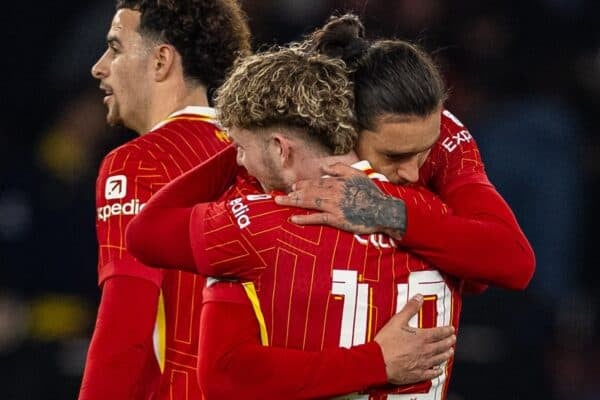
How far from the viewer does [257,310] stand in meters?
2.44

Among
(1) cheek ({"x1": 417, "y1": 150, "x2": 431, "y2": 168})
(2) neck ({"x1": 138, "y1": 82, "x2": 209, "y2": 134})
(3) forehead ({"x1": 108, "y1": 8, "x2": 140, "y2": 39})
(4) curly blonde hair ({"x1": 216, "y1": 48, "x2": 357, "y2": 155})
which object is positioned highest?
(3) forehead ({"x1": 108, "y1": 8, "x2": 140, "y2": 39})

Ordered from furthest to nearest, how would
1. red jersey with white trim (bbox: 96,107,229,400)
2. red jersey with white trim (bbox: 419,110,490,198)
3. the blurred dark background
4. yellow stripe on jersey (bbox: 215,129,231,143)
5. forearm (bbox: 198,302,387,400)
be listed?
the blurred dark background → yellow stripe on jersey (bbox: 215,129,231,143) → red jersey with white trim (bbox: 96,107,229,400) → red jersey with white trim (bbox: 419,110,490,198) → forearm (bbox: 198,302,387,400)

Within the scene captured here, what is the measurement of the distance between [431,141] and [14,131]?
4438 mm

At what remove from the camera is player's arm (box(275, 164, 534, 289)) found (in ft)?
8.07

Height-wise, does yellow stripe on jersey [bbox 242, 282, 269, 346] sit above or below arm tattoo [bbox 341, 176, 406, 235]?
below

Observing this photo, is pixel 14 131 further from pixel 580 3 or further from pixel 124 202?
pixel 124 202

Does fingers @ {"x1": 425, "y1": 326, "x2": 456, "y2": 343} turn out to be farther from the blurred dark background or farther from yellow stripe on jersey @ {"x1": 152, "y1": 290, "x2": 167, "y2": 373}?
the blurred dark background

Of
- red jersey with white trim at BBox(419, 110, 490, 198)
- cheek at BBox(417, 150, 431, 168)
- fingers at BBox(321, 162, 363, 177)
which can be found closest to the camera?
fingers at BBox(321, 162, 363, 177)

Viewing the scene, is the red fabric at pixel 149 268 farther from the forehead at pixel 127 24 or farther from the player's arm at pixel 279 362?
the player's arm at pixel 279 362

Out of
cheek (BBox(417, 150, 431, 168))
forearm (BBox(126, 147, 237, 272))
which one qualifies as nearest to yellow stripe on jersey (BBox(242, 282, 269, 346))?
forearm (BBox(126, 147, 237, 272))

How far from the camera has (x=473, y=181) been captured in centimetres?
274

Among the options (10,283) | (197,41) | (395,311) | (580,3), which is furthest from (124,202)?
(580,3)

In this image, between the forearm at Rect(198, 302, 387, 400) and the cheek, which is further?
the cheek

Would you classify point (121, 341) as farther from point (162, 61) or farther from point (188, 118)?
point (162, 61)
